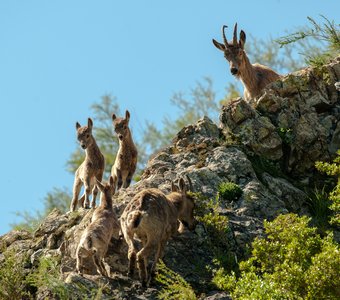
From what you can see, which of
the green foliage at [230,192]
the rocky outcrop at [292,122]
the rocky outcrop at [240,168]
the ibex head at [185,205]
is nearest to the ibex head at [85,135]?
the rocky outcrop at [240,168]

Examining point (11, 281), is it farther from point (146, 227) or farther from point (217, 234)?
point (217, 234)

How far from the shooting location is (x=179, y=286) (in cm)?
1628

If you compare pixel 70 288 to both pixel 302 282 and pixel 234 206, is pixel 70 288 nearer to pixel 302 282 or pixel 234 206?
pixel 302 282

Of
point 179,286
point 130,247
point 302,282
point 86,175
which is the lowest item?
point 302,282

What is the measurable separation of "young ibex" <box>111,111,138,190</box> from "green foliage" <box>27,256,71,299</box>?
4.93 meters

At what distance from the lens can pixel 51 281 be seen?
16516 millimetres

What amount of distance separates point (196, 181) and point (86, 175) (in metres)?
2.79

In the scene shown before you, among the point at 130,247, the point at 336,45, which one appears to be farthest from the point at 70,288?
the point at 336,45

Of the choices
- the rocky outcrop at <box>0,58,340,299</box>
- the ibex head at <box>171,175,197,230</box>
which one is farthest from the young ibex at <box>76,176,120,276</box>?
the ibex head at <box>171,175,197,230</box>

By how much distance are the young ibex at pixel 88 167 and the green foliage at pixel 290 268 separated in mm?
5887

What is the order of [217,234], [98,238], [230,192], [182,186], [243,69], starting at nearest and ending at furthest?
[98,238] → [217,234] → [182,186] → [230,192] → [243,69]

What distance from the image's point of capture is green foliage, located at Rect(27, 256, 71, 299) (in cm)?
1636

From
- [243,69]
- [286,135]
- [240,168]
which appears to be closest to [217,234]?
[240,168]

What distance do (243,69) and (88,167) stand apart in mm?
5196
